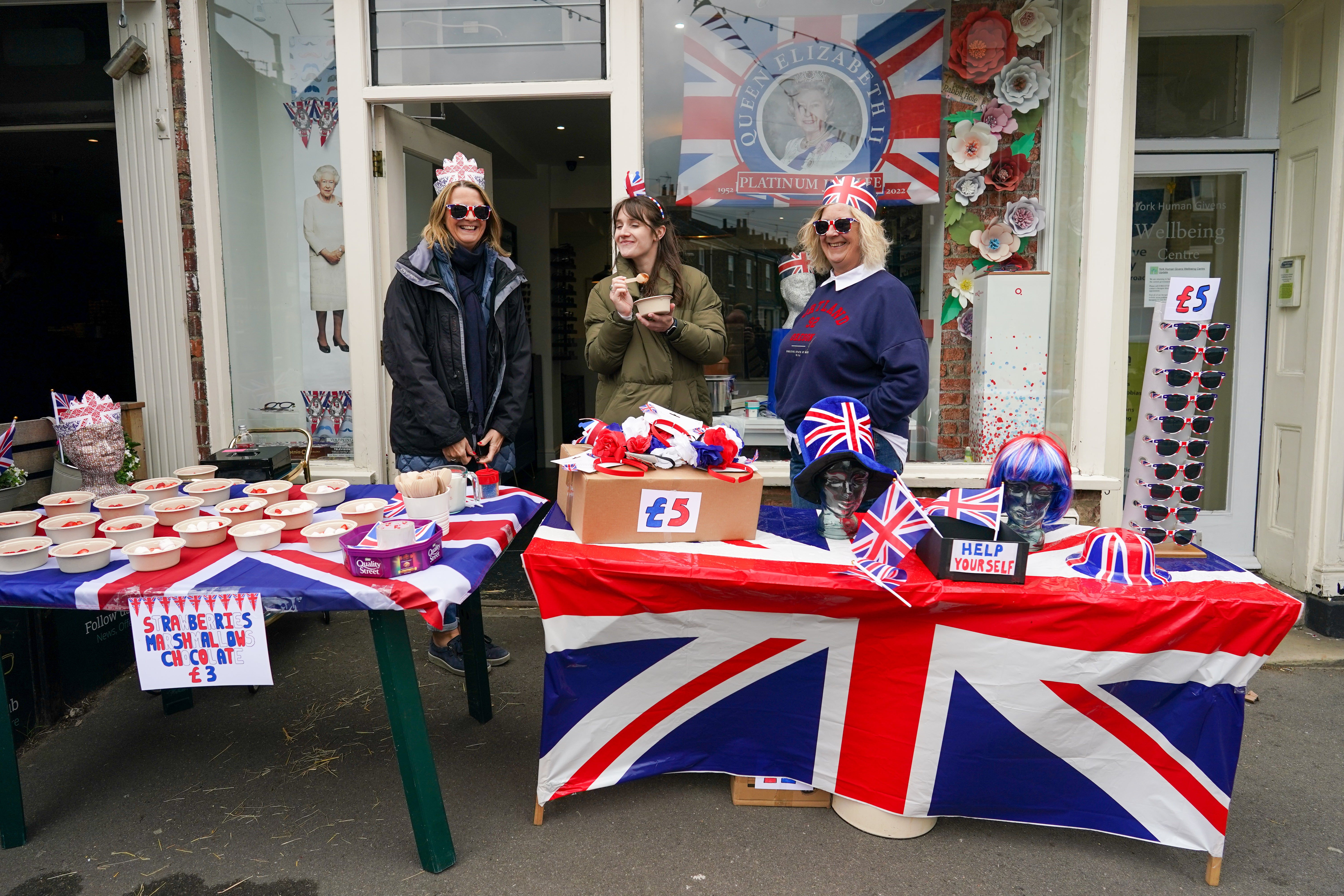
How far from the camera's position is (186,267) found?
156 inches

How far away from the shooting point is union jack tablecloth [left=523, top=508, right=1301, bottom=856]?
1.91m

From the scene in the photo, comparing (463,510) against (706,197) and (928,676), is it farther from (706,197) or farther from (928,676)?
(706,197)

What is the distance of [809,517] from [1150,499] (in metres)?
1.50

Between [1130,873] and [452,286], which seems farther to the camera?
[452,286]

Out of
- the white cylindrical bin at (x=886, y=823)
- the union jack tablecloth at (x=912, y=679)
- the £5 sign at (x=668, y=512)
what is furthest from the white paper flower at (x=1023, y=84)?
the white cylindrical bin at (x=886, y=823)

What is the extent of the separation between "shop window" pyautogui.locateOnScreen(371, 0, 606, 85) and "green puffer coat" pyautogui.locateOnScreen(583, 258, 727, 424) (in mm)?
1370

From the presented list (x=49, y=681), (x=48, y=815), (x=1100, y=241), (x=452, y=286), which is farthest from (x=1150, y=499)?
(x=49, y=681)

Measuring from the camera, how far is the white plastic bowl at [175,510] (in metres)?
2.13

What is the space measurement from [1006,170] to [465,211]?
2.70 m

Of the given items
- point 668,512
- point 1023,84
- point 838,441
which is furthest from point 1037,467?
point 1023,84

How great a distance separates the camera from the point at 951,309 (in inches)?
161

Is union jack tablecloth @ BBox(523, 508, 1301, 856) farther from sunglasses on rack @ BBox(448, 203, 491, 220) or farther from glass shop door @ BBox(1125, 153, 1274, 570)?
glass shop door @ BBox(1125, 153, 1274, 570)

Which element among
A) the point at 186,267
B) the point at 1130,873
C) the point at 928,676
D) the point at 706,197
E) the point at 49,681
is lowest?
the point at 1130,873

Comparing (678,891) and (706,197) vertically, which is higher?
(706,197)
